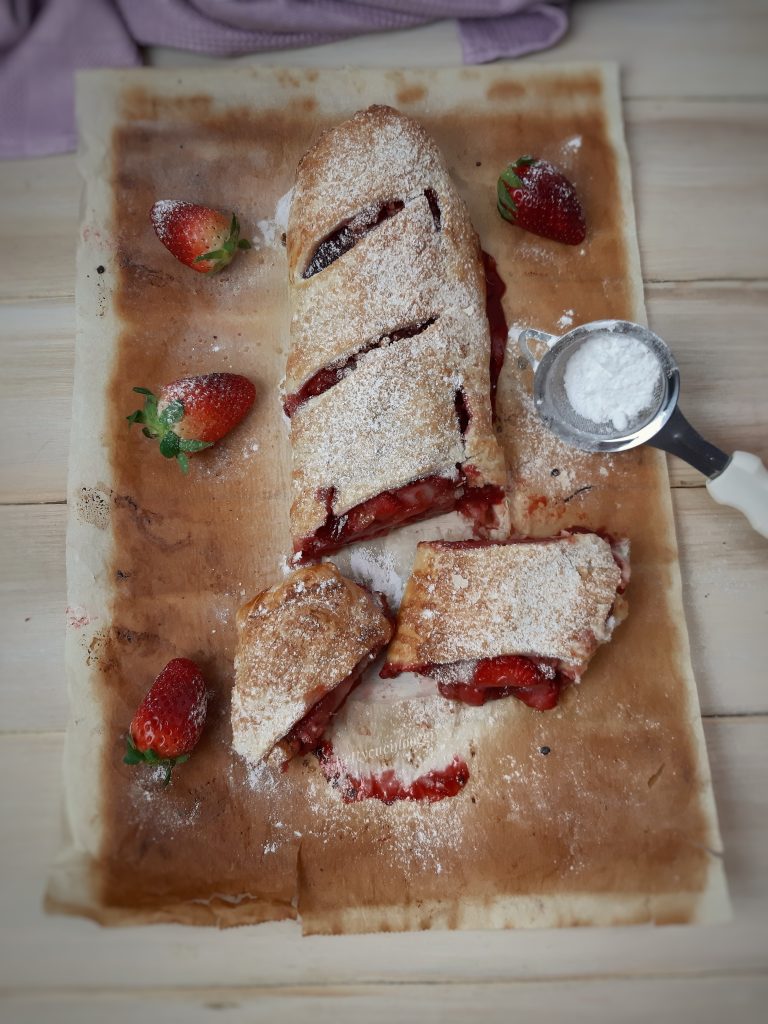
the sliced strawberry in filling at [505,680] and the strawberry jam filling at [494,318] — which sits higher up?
the strawberry jam filling at [494,318]

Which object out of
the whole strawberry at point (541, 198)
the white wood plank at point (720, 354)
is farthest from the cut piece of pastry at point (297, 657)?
the whole strawberry at point (541, 198)

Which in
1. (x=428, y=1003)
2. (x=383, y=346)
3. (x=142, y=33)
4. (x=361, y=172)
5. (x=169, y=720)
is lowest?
(x=428, y=1003)

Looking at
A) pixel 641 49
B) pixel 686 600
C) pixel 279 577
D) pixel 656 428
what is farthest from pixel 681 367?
pixel 279 577

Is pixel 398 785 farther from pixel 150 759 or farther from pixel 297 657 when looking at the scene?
pixel 150 759

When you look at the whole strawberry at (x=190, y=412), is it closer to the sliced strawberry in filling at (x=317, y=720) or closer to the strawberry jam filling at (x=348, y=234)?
the strawberry jam filling at (x=348, y=234)

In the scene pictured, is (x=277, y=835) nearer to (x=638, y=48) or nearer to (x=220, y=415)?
(x=220, y=415)

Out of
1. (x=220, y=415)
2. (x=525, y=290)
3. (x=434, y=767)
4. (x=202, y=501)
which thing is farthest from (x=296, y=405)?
(x=434, y=767)

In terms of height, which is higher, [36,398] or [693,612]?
[36,398]
